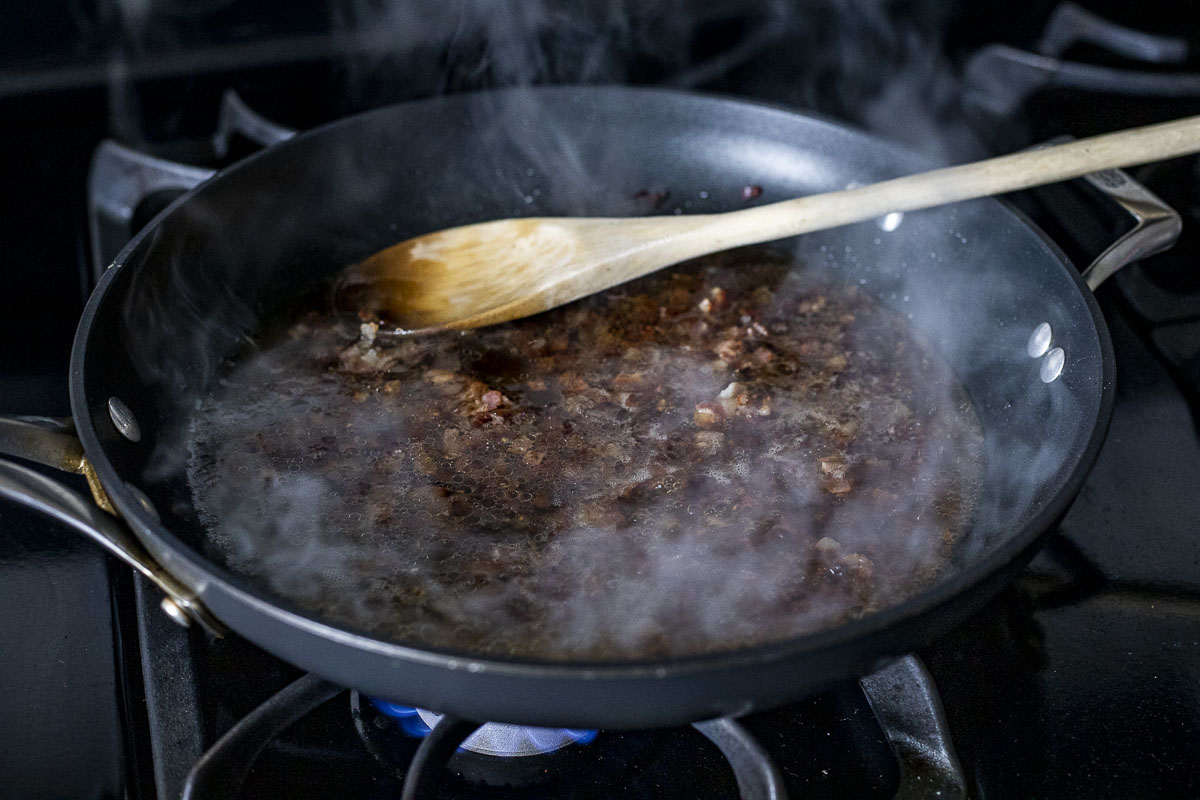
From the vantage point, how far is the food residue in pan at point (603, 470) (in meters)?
0.82

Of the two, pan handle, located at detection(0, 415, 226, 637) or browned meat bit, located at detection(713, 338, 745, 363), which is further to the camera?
browned meat bit, located at detection(713, 338, 745, 363)

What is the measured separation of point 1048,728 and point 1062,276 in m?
0.45

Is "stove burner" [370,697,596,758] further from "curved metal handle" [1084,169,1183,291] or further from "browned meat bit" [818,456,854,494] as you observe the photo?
"curved metal handle" [1084,169,1183,291]

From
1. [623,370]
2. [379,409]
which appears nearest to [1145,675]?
[623,370]

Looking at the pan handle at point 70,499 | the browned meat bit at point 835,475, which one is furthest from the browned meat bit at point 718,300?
the pan handle at point 70,499

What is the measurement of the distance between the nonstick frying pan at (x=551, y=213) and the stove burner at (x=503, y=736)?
175 millimetres

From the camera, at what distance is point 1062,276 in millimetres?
994

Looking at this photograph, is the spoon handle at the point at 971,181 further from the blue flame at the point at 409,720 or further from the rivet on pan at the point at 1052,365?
the blue flame at the point at 409,720

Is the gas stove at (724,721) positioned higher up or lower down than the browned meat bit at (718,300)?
lower down

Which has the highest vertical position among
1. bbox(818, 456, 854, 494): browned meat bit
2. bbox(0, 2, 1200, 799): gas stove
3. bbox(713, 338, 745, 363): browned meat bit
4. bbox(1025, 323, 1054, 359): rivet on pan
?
bbox(1025, 323, 1054, 359): rivet on pan

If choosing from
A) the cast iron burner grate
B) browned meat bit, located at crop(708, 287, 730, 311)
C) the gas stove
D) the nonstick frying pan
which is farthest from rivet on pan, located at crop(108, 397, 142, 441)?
browned meat bit, located at crop(708, 287, 730, 311)

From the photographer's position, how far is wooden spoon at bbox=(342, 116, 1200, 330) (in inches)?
40.5

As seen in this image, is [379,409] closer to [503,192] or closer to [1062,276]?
[503,192]

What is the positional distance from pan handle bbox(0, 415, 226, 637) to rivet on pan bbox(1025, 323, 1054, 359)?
0.84m
